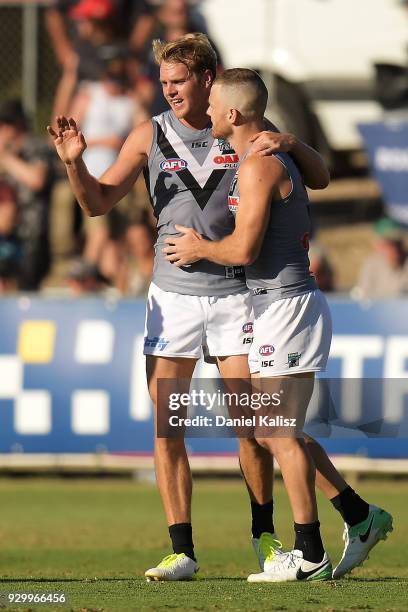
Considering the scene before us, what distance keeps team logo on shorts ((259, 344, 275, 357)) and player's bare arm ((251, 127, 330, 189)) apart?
86 cm

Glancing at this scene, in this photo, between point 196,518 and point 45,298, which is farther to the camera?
point 45,298

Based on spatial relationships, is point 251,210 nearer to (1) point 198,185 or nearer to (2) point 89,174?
(1) point 198,185

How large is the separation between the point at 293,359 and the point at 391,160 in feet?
33.3

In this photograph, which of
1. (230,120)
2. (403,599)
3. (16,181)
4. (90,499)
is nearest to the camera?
(403,599)

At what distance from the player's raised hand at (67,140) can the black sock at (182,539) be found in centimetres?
191

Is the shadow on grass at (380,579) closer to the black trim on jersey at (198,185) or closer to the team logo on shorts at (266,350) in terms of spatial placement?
the team logo on shorts at (266,350)

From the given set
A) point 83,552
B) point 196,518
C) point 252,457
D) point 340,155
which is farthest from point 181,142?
point 340,155

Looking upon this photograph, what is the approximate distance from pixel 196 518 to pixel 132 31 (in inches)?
274

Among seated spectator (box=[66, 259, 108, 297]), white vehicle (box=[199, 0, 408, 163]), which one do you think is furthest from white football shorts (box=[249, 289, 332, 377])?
white vehicle (box=[199, 0, 408, 163])

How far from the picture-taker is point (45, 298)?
1387cm

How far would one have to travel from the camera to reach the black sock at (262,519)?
743 cm

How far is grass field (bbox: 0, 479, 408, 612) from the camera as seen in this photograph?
6.40 meters

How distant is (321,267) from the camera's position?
14.2 meters

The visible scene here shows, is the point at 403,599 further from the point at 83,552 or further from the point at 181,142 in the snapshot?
the point at 83,552
